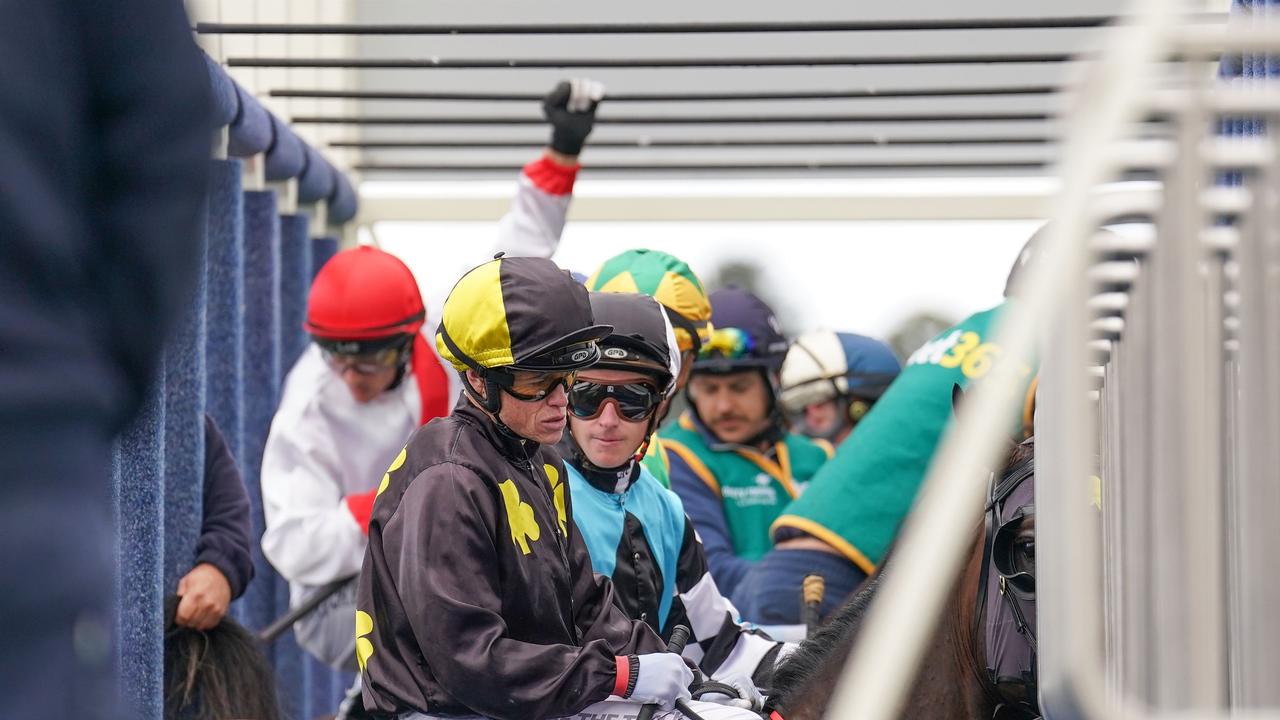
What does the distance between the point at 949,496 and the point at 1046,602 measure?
60 centimetres

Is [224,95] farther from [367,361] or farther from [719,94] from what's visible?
[719,94]

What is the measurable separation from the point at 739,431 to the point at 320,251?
1.79 metres

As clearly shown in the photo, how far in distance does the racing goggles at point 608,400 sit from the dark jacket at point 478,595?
342mm

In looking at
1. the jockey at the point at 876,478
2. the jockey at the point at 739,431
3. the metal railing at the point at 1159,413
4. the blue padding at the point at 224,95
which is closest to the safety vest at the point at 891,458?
the jockey at the point at 876,478

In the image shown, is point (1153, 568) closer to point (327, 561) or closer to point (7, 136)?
point (7, 136)

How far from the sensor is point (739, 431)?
455 cm

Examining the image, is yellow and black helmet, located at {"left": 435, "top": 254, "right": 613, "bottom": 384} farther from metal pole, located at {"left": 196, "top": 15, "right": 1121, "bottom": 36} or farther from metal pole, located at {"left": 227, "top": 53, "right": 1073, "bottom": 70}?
metal pole, located at {"left": 227, "top": 53, "right": 1073, "bottom": 70}

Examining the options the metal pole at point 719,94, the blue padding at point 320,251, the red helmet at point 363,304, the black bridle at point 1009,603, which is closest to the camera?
the black bridle at point 1009,603

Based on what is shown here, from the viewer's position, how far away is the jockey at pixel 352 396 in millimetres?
4129

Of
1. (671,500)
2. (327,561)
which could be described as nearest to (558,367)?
(671,500)

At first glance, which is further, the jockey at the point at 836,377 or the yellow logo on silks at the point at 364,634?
the jockey at the point at 836,377

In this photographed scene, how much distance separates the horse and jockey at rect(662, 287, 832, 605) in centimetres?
183

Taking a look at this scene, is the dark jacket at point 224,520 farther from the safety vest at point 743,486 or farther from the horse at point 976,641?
the horse at point 976,641

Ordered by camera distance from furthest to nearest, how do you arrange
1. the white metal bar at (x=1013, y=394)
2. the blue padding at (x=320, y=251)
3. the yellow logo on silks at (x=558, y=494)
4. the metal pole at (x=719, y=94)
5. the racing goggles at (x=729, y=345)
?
1. the blue padding at (x=320, y=251)
2. the racing goggles at (x=729, y=345)
3. the metal pole at (x=719, y=94)
4. the yellow logo on silks at (x=558, y=494)
5. the white metal bar at (x=1013, y=394)
